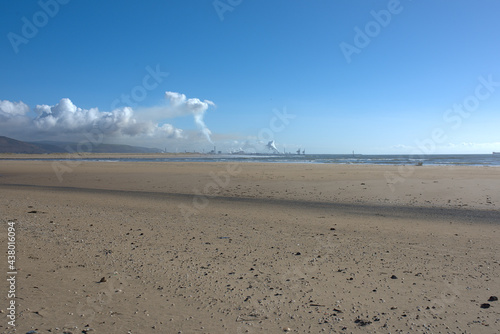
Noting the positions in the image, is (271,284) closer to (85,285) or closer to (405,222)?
(85,285)

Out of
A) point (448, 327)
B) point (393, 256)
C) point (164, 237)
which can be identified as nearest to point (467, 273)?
point (393, 256)

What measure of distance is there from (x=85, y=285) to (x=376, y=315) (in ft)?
14.8

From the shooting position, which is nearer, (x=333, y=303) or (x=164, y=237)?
(x=333, y=303)

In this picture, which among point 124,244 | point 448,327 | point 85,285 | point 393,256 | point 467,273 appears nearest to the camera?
point 448,327

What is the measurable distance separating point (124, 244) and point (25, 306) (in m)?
3.04

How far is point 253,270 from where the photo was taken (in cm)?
601

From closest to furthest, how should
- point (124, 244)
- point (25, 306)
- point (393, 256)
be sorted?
point (25, 306) → point (393, 256) → point (124, 244)

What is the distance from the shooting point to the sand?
4.29 m

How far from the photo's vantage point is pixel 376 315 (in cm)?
442

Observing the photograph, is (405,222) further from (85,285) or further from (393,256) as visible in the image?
(85,285)

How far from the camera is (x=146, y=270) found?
596cm

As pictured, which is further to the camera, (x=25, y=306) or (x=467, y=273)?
(x=467, y=273)

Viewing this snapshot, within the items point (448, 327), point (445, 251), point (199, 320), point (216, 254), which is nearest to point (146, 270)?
point (216, 254)

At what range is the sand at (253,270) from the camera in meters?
4.29
